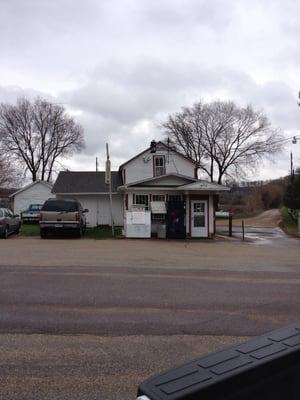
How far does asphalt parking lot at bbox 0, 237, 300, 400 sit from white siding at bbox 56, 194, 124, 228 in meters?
22.1

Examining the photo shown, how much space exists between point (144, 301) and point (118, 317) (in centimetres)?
130

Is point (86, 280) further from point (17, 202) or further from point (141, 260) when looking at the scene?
point (17, 202)

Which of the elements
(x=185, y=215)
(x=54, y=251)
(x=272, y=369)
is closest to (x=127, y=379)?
(x=272, y=369)

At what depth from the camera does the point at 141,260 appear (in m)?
15.1

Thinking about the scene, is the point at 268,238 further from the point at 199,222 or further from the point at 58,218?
the point at 58,218

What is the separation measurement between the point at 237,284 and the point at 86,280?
11.0 feet

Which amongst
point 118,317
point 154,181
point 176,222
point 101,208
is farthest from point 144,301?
point 101,208

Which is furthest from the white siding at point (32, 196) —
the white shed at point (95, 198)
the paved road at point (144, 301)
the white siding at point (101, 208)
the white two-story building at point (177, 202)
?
the paved road at point (144, 301)

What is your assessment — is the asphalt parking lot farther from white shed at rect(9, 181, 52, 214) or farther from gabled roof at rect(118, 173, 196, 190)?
white shed at rect(9, 181, 52, 214)

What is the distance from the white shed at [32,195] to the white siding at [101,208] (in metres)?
8.04

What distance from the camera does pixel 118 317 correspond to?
736cm

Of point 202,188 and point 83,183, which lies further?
point 83,183

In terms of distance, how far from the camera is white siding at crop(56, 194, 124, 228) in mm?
36438

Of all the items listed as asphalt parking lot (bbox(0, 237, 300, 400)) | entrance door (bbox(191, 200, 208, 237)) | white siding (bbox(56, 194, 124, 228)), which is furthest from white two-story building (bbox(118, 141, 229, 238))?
asphalt parking lot (bbox(0, 237, 300, 400))
